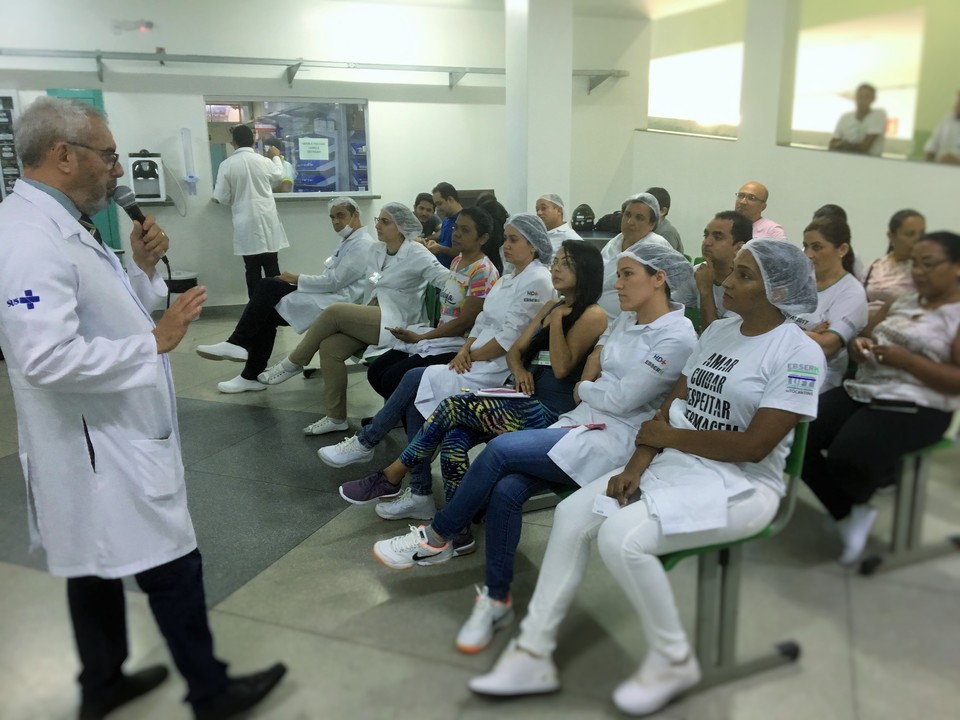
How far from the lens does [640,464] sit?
1.95m

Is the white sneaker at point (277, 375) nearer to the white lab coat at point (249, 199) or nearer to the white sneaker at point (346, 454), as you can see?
the white sneaker at point (346, 454)

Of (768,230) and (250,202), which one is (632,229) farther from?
(250,202)

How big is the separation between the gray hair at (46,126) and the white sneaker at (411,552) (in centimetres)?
147

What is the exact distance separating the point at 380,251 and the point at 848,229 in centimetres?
298

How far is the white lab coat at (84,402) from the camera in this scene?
4.72ft

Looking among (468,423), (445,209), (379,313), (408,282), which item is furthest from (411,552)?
(445,209)

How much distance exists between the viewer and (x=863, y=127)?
1426mm

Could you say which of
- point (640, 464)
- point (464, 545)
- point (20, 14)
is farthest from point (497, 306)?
point (20, 14)

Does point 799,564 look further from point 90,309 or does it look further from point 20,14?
point 20,14

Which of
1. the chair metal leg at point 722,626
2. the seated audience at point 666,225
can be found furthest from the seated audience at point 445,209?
the chair metal leg at point 722,626

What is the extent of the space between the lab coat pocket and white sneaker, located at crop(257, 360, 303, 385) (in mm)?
2665

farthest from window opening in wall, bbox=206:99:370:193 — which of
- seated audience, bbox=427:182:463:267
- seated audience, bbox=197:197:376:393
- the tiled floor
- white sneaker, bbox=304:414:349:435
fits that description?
the tiled floor

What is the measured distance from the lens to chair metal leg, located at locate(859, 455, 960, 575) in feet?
4.53

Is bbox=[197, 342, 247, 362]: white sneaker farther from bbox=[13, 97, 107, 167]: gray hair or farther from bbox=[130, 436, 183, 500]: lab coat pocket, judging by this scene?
bbox=[13, 97, 107, 167]: gray hair
